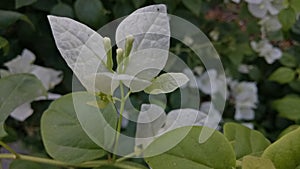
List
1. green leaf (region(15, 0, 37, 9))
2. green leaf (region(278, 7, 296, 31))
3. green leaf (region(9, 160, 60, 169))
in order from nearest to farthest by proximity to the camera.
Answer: green leaf (region(9, 160, 60, 169)) < green leaf (region(15, 0, 37, 9)) < green leaf (region(278, 7, 296, 31))

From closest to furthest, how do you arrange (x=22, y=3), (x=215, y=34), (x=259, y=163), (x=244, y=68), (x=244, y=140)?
(x=259, y=163)
(x=244, y=140)
(x=22, y=3)
(x=215, y=34)
(x=244, y=68)

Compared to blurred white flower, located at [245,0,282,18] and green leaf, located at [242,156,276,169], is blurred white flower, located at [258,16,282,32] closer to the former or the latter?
blurred white flower, located at [245,0,282,18]

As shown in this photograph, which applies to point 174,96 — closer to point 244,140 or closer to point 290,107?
point 290,107

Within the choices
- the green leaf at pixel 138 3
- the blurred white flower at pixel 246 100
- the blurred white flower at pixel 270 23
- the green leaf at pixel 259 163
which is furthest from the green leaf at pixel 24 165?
the blurred white flower at pixel 246 100

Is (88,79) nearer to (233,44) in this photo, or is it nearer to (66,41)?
(66,41)

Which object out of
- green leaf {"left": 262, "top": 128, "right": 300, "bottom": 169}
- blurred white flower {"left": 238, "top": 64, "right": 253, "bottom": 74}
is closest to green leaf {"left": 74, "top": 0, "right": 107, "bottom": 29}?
green leaf {"left": 262, "top": 128, "right": 300, "bottom": 169}

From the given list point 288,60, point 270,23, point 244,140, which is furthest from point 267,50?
point 244,140

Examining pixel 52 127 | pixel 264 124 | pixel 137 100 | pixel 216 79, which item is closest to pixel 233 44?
pixel 216 79
